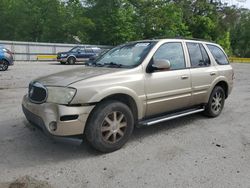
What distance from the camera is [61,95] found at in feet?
13.6

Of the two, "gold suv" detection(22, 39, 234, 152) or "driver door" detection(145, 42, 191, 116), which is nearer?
"gold suv" detection(22, 39, 234, 152)

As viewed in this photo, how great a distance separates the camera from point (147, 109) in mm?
4996

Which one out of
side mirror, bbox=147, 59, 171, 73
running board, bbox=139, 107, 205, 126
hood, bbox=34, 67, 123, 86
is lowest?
running board, bbox=139, 107, 205, 126

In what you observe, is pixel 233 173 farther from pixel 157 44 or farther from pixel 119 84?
pixel 157 44

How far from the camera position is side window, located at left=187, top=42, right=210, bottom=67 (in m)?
5.95

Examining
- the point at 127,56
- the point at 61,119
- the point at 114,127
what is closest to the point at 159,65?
the point at 127,56

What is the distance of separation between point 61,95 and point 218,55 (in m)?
4.11

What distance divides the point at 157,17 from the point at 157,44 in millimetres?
39458

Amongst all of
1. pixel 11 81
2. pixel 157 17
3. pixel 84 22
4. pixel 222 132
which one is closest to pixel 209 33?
pixel 157 17

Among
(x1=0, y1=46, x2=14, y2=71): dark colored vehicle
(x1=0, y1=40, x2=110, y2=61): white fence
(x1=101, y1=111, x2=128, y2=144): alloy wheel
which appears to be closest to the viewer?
(x1=101, y1=111, x2=128, y2=144): alloy wheel

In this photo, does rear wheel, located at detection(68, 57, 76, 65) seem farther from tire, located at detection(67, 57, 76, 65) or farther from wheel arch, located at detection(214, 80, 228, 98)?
wheel arch, located at detection(214, 80, 228, 98)

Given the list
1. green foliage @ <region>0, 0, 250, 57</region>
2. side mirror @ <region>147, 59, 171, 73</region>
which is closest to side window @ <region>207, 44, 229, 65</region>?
side mirror @ <region>147, 59, 171, 73</region>

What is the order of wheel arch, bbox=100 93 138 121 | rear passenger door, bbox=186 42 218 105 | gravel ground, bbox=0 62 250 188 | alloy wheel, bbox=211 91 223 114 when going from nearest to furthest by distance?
gravel ground, bbox=0 62 250 188 < wheel arch, bbox=100 93 138 121 < rear passenger door, bbox=186 42 218 105 < alloy wheel, bbox=211 91 223 114

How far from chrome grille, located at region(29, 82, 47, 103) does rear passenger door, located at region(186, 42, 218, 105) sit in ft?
9.38
